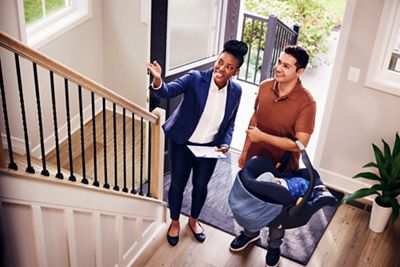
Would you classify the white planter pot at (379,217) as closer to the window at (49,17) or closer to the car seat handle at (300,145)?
the car seat handle at (300,145)

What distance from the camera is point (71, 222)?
2.28 metres

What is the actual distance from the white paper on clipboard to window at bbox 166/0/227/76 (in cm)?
84

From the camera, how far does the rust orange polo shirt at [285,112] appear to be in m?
2.63

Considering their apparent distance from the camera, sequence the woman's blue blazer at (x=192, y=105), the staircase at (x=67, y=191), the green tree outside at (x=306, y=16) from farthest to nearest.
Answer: the green tree outside at (x=306, y=16), the woman's blue blazer at (x=192, y=105), the staircase at (x=67, y=191)

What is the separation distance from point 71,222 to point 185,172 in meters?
0.91

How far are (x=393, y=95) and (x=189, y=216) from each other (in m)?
1.74

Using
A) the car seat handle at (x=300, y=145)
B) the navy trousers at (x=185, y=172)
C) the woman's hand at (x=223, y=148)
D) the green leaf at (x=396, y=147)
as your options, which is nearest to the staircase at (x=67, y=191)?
the navy trousers at (x=185, y=172)

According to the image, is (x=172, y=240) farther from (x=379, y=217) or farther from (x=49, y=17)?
(x=49, y=17)

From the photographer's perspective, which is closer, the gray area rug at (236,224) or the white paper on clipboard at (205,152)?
the white paper on clipboard at (205,152)

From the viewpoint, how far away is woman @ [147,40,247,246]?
2.61 m

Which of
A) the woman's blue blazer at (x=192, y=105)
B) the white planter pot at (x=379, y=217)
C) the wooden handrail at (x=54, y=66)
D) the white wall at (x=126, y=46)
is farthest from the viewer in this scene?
the white wall at (x=126, y=46)

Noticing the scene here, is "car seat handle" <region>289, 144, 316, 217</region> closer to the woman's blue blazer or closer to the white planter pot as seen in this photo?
the woman's blue blazer

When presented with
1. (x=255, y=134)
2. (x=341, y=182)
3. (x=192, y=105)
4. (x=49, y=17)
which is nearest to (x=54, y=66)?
(x=192, y=105)

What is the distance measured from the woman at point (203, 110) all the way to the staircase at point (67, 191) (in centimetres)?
16
